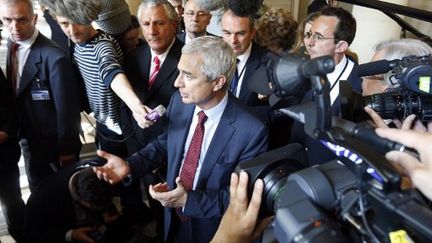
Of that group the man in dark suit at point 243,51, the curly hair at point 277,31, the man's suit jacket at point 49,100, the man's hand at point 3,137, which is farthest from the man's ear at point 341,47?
the man's hand at point 3,137

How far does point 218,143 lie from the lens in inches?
53.4

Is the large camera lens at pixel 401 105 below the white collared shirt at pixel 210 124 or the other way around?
the other way around

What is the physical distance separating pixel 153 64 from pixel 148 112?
52cm

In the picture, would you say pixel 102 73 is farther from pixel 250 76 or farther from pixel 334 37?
pixel 334 37

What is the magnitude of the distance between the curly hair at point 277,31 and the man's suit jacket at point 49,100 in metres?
1.14

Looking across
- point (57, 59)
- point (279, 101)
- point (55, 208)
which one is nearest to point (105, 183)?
point (55, 208)

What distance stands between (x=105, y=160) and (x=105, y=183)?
93 millimetres

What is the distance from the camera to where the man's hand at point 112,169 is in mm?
1412

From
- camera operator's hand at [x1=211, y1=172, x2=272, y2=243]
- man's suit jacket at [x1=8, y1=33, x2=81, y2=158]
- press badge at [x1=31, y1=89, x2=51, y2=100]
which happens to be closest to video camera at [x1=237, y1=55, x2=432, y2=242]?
camera operator's hand at [x1=211, y1=172, x2=272, y2=243]

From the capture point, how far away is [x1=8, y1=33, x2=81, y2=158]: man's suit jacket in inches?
68.8

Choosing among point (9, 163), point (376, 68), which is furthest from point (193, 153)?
point (9, 163)

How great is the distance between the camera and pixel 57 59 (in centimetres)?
173

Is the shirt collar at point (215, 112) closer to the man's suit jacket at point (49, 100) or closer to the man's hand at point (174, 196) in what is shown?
the man's hand at point (174, 196)

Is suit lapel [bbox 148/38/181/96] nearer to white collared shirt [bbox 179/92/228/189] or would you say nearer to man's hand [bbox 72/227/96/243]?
white collared shirt [bbox 179/92/228/189]
